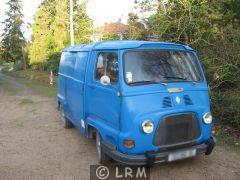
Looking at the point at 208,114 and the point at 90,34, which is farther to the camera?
the point at 90,34

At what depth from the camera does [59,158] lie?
23.4 ft

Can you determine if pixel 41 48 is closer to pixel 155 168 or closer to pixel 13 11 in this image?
pixel 13 11

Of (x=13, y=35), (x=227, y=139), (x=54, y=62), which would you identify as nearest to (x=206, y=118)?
(x=227, y=139)

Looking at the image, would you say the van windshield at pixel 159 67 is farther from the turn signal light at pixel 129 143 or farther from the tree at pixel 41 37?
the tree at pixel 41 37

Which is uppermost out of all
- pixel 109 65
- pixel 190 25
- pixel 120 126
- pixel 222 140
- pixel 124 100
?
pixel 190 25

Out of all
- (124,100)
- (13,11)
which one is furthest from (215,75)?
(13,11)

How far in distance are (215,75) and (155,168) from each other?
452 cm

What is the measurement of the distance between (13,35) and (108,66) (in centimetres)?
5403

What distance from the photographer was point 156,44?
20.5 ft

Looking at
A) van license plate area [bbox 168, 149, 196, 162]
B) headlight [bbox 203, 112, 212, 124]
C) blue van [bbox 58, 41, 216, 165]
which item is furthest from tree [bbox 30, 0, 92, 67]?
van license plate area [bbox 168, 149, 196, 162]

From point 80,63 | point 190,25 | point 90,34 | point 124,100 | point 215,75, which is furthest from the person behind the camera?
point 90,34

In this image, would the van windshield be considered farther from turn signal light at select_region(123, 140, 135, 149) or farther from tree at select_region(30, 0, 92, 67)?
tree at select_region(30, 0, 92, 67)

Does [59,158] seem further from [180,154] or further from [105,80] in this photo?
[180,154]

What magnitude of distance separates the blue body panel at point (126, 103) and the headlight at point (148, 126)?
6 centimetres
